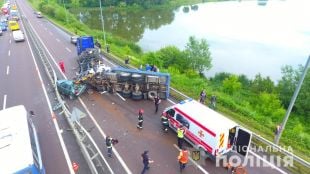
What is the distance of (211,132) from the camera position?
13180 millimetres

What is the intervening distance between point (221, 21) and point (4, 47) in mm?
58059

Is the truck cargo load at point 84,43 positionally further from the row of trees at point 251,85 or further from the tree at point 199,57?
the tree at point 199,57

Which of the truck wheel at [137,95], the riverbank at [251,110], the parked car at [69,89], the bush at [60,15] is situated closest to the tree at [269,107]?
the riverbank at [251,110]

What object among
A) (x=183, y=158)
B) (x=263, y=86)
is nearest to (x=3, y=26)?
(x=263, y=86)

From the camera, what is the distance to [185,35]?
205ft

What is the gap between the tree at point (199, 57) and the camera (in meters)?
42.2

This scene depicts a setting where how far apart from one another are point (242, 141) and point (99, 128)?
8980 mm

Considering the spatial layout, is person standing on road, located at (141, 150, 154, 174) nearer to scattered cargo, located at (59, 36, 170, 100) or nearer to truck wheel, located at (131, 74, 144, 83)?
scattered cargo, located at (59, 36, 170, 100)

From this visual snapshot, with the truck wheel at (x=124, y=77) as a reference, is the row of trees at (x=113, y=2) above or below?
above

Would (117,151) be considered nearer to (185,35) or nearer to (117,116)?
(117,116)

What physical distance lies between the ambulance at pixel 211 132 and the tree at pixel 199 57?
27704 mm

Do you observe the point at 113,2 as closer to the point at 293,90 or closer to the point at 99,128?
the point at 293,90

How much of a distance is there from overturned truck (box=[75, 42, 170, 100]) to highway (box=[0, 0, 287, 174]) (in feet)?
2.30

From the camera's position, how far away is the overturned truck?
20375 mm
